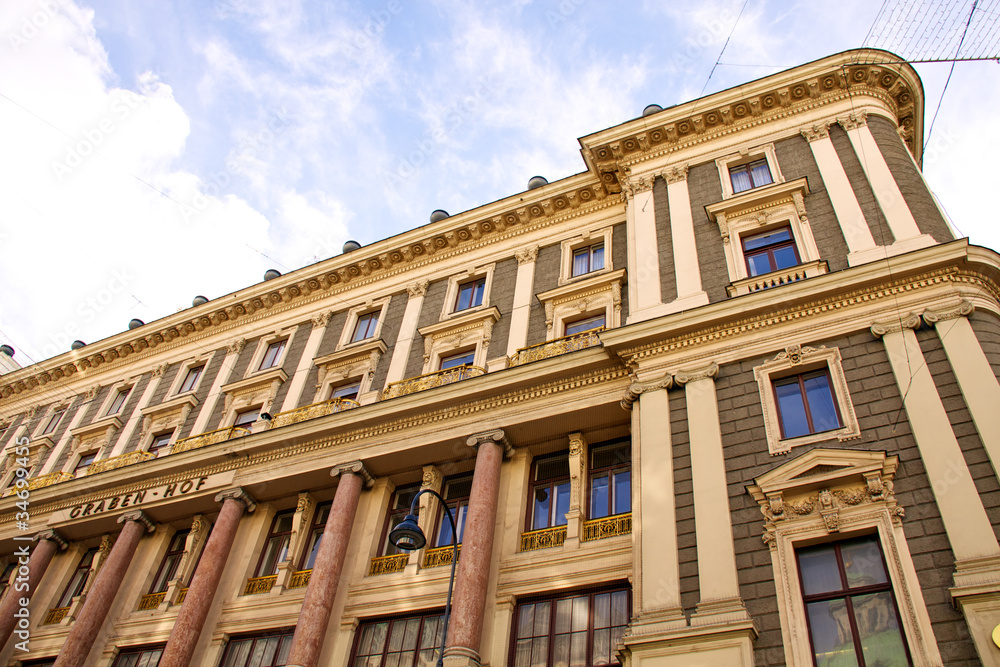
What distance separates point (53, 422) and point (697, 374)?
33.0 metres

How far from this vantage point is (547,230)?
2995cm

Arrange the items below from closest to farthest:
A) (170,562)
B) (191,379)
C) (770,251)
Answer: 1. (770,251)
2. (170,562)
3. (191,379)

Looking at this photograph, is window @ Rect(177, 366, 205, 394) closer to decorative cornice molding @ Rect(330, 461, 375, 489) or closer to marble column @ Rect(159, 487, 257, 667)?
marble column @ Rect(159, 487, 257, 667)

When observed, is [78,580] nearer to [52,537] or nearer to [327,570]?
[52,537]

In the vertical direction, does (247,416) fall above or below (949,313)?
above

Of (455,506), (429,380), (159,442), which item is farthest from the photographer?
(159,442)

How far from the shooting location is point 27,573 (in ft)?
90.8

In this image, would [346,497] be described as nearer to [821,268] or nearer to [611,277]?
[611,277]

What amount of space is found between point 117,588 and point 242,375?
985 centimetres

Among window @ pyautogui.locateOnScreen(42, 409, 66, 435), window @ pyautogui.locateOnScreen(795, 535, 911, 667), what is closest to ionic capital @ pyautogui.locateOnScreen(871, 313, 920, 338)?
window @ pyautogui.locateOnScreen(795, 535, 911, 667)

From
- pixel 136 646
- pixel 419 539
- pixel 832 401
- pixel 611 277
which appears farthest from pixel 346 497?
pixel 832 401

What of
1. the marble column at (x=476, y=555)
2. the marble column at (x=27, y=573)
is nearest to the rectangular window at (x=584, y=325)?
the marble column at (x=476, y=555)

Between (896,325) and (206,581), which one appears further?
(206,581)

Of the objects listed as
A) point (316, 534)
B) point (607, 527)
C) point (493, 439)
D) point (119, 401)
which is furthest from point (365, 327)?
point (607, 527)
